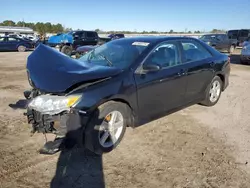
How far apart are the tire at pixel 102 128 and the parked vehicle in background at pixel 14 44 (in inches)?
810

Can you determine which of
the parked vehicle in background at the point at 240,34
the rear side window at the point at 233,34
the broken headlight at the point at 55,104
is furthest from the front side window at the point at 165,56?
the rear side window at the point at 233,34

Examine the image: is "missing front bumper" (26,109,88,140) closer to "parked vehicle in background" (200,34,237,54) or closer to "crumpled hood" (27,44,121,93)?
"crumpled hood" (27,44,121,93)

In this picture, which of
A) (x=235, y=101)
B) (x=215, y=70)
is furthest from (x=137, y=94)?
(x=235, y=101)

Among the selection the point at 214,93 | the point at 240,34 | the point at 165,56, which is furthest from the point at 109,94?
the point at 240,34

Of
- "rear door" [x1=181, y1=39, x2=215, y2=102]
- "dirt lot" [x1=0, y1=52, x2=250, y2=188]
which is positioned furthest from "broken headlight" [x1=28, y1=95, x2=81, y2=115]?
"rear door" [x1=181, y1=39, x2=215, y2=102]

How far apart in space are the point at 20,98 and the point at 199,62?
4.33 metres

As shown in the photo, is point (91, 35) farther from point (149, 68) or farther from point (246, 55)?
point (149, 68)

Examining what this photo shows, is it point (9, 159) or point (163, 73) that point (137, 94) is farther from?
point (9, 159)

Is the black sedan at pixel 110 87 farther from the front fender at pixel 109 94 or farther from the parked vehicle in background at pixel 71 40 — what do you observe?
the parked vehicle in background at pixel 71 40

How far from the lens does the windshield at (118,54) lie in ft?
13.4

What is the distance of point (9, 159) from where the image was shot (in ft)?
11.2

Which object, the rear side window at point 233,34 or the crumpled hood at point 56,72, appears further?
the rear side window at point 233,34

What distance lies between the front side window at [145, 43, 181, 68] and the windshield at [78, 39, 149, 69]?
21cm

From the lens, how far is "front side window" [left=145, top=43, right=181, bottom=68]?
4.18m
